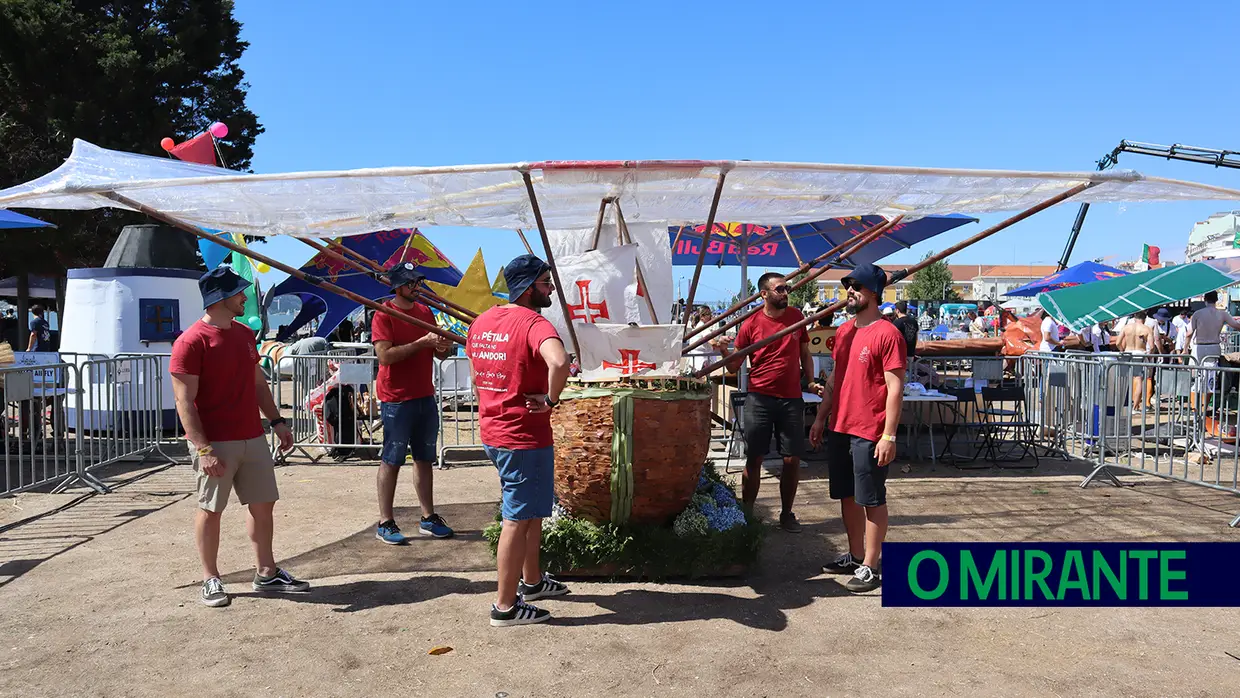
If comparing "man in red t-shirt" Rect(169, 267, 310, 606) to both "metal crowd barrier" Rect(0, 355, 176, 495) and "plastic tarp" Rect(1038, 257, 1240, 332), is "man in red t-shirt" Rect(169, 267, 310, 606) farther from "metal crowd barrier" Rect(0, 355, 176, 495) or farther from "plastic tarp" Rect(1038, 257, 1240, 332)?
"plastic tarp" Rect(1038, 257, 1240, 332)

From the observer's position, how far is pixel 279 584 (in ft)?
15.6

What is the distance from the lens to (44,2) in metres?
22.4

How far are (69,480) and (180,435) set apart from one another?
2.97m

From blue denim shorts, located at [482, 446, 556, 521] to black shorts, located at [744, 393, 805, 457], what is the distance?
2299 millimetres

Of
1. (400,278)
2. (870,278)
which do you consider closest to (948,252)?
(870,278)

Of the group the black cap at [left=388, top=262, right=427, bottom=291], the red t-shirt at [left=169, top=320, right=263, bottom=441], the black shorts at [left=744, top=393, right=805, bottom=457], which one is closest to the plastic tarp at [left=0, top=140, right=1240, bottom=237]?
the black cap at [left=388, top=262, right=427, bottom=291]

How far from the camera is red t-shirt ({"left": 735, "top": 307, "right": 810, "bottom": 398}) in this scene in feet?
19.7

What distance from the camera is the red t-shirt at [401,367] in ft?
18.7

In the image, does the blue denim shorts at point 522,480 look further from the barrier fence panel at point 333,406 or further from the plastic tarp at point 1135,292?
the plastic tarp at point 1135,292

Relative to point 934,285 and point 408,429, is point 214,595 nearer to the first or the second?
point 408,429

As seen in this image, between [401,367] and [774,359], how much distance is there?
2645 mm

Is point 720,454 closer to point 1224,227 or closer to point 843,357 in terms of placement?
point 843,357

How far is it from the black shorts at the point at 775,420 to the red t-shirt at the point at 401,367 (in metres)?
2.31

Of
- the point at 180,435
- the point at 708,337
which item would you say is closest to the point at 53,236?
the point at 180,435
